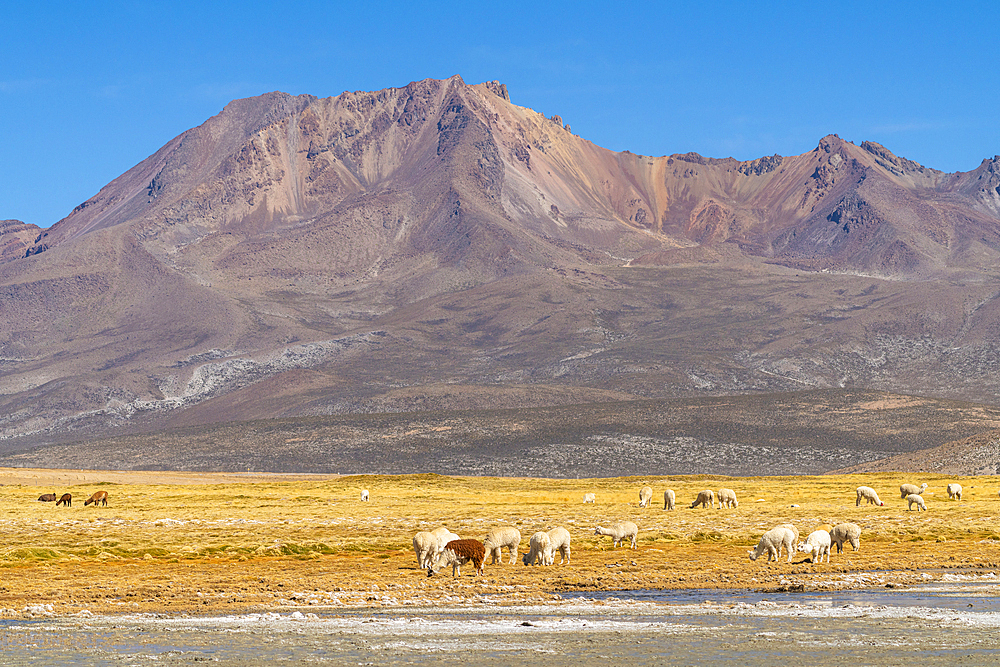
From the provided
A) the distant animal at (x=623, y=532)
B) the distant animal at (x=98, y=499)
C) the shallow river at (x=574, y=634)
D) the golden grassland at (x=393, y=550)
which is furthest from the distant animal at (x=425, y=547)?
the distant animal at (x=98, y=499)

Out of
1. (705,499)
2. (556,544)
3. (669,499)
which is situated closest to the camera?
(556,544)

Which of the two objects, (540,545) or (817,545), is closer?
(540,545)

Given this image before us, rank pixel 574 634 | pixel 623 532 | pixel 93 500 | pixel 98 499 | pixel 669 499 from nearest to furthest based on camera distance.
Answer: pixel 574 634 < pixel 623 532 < pixel 669 499 < pixel 93 500 < pixel 98 499

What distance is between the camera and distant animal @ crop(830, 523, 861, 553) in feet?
127

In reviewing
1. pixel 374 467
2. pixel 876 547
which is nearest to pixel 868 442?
pixel 374 467

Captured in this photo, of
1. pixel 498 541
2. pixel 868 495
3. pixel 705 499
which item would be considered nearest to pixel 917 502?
pixel 868 495

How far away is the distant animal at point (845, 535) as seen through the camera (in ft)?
127

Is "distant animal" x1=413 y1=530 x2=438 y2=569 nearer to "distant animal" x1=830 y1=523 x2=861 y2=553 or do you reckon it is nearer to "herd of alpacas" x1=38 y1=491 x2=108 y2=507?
"distant animal" x1=830 y1=523 x2=861 y2=553

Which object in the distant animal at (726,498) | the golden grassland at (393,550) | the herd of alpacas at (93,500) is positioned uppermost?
the distant animal at (726,498)

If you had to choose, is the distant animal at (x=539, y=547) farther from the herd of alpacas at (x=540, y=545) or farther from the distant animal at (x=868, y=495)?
the distant animal at (x=868, y=495)

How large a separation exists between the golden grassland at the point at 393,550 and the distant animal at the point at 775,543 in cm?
52

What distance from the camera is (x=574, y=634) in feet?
83.7

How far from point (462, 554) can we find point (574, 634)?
9890 millimetres

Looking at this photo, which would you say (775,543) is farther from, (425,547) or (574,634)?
(574,634)
